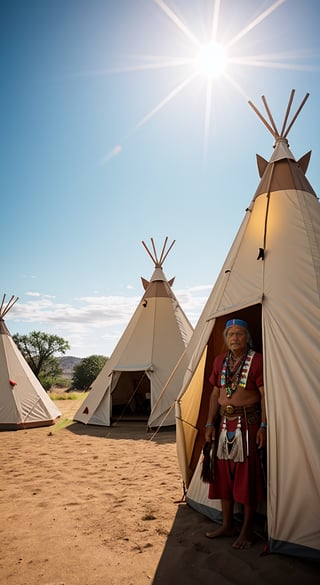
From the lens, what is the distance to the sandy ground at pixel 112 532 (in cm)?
225

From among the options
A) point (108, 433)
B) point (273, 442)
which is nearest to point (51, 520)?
→ point (273, 442)

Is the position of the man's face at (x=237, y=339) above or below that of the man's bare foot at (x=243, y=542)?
above

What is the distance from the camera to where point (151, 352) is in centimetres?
888

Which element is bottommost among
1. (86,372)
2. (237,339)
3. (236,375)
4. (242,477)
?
(242,477)

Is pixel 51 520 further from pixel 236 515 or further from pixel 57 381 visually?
pixel 57 381

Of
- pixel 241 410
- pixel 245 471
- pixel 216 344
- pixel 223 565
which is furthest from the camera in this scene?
pixel 216 344

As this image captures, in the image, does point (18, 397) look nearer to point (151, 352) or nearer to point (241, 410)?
point (151, 352)

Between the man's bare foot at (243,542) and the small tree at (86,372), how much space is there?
77.7 feet

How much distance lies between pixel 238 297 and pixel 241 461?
1433 millimetres

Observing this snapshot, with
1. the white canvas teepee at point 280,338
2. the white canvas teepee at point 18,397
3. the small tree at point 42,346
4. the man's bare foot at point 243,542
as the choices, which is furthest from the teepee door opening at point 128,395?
the small tree at point 42,346

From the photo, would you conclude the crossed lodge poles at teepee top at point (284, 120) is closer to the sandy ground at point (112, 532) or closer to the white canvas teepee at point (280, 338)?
the white canvas teepee at point (280, 338)

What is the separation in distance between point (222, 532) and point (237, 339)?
1.50 m

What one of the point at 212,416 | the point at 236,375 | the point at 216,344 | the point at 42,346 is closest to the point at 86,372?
the point at 42,346

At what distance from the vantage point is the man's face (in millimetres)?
2949
